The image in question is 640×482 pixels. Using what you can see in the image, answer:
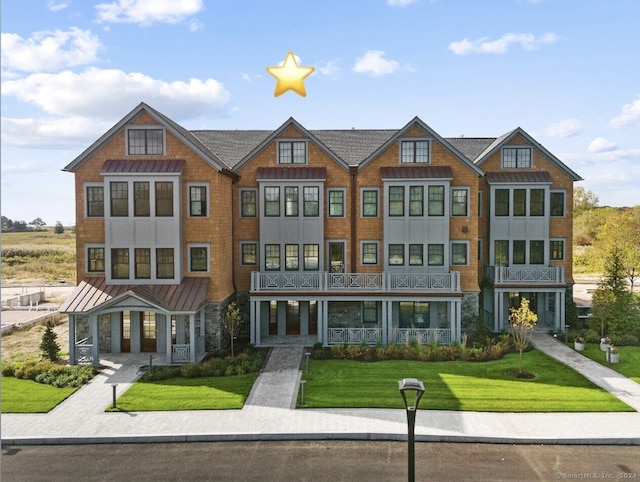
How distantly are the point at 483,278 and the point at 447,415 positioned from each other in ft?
50.6

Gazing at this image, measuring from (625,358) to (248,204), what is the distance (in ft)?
65.5

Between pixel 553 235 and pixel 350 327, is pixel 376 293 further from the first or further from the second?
pixel 553 235

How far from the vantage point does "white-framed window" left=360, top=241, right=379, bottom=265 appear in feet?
90.5

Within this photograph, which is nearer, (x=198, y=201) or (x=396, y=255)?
(x=198, y=201)

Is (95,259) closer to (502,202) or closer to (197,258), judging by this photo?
(197,258)

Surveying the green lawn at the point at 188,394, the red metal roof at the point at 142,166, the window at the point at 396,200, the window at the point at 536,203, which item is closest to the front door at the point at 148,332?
the green lawn at the point at 188,394

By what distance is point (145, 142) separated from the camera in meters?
24.4

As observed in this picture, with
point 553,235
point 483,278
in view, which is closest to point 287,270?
point 483,278

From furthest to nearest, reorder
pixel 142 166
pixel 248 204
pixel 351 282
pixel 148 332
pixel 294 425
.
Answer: pixel 248 204 → pixel 351 282 → pixel 148 332 → pixel 142 166 → pixel 294 425

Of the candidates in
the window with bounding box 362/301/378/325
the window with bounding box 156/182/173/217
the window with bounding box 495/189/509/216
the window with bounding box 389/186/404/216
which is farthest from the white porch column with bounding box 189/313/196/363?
the window with bounding box 495/189/509/216

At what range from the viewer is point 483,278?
2980 centimetres

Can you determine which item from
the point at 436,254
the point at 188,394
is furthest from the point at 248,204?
the point at 188,394

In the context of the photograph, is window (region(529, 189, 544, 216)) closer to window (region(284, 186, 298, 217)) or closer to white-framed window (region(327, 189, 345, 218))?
white-framed window (region(327, 189, 345, 218))

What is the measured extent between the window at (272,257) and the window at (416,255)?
23.9ft
